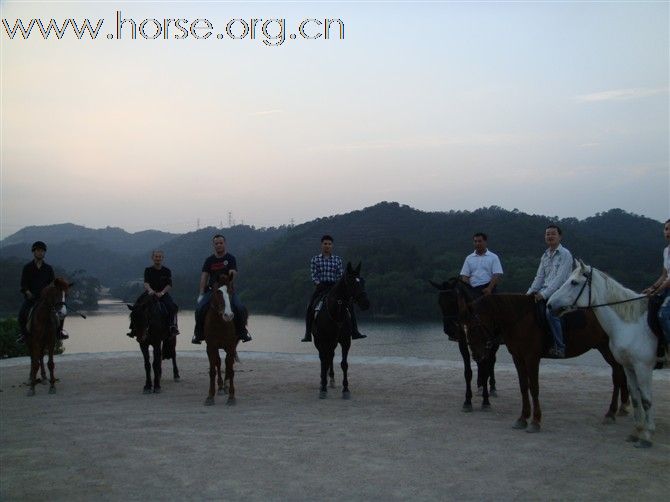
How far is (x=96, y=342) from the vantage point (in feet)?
77.4

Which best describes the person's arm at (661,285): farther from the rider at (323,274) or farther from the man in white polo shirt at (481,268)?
the rider at (323,274)

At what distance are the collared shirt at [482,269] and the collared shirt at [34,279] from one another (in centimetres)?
569

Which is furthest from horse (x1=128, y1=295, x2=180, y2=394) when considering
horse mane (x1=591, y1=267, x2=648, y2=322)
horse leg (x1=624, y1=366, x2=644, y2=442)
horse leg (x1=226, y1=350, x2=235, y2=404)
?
horse leg (x1=624, y1=366, x2=644, y2=442)

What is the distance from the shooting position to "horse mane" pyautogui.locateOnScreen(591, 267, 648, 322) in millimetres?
5430

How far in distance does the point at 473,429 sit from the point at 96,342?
67.3 ft

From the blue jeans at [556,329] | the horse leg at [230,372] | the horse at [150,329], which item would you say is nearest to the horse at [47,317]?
the horse at [150,329]

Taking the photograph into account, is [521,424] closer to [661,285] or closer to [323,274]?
[661,285]

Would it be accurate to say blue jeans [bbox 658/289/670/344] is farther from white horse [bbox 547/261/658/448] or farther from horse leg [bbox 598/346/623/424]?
horse leg [bbox 598/346/623/424]

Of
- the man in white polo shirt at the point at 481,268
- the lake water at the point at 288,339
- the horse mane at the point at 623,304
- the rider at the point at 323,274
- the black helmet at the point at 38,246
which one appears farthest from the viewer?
the lake water at the point at 288,339

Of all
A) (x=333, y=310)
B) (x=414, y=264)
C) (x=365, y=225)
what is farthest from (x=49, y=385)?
(x=365, y=225)

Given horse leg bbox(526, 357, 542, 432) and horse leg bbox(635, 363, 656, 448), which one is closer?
horse leg bbox(635, 363, 656, 448)

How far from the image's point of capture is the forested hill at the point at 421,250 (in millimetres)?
27219

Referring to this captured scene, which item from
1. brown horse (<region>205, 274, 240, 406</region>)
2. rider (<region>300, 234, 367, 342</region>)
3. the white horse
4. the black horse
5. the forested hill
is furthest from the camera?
the forested hill

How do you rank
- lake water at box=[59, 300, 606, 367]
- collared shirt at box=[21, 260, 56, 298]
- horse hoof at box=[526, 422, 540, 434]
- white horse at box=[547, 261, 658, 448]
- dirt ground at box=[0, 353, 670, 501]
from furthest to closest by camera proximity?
lake water at box=[59, 300, 606, 367], collared shirt at box=[21, 260, 56, 298], horse hoof at box=[526, 422, 540, 434], white horse at box=[547, 261, 658, 448], dirt ground at box=[0, 353, 670, 501]
